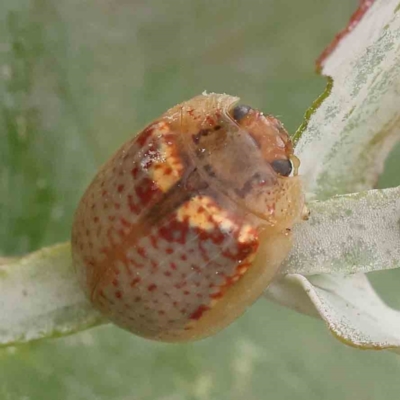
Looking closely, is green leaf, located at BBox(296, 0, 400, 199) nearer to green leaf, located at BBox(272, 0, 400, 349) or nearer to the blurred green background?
green leaf, located at BBox(272, 0, 400, 349)

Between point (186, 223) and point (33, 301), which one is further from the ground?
point (186, 223)

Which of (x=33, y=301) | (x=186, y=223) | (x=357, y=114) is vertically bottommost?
(x=33, y=301)

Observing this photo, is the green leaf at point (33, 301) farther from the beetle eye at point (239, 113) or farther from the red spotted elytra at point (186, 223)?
the beetle eye at point (239, 113)

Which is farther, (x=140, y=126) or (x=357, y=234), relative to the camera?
(x=140, y=126)

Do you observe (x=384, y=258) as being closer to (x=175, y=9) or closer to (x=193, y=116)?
(x=193, y=116)

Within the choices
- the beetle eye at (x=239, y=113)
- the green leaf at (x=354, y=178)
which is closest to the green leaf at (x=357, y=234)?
the green leaf at (x=354, y=178)

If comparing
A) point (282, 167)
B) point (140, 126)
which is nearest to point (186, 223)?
point (282, 167)

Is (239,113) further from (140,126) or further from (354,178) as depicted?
(140,126)
